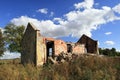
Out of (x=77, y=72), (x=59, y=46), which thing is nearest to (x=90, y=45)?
(x=59, y=46)

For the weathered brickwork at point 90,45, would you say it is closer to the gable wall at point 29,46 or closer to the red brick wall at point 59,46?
the red brick wall at point 59,46

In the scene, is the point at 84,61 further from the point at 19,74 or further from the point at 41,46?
the point at 41,46

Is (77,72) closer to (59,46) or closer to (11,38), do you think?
(59,46)

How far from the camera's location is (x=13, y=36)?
59.0 m

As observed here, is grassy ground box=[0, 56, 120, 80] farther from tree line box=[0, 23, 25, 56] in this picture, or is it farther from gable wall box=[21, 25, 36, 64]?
tree line box=[0, 23, 25, 56]

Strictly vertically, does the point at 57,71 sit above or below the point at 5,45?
below

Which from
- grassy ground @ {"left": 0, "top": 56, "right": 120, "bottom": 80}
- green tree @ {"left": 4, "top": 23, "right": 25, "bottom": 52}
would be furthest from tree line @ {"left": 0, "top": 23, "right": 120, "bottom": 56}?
grassy ground @ {"left": 0, "top": 56, "right": 120, "bottom": 80}

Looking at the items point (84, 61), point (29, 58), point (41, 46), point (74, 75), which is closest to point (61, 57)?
point (41, 46)

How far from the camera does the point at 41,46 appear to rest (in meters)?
38.3

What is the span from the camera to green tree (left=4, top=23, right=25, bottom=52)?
57531mm

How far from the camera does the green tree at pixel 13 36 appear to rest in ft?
189

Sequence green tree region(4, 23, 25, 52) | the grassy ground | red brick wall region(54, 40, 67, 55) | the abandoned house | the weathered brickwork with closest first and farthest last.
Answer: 1. the grassy ground
2. the abandoned house
3. red brick wall region(54, 40, 67, 55)
4. the weathered brickwork
5. green tree region(4, 23, 25, 52)

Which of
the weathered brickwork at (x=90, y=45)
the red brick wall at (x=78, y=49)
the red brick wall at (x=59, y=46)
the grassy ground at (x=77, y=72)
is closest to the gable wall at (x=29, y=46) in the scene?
the red brick wall at (x=59, y=46)

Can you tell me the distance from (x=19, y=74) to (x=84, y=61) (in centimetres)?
572
